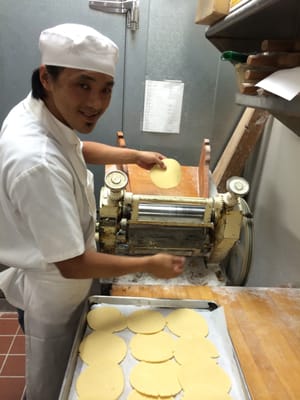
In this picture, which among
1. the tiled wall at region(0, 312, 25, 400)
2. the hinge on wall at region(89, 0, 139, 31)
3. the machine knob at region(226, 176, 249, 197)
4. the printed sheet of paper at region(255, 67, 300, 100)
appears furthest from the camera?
the hinge on wall at region(89, 0, 139, 31)

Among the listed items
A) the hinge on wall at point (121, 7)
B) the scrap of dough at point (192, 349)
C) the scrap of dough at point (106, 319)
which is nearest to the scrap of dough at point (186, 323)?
the scrap of dough at point (192, 349)

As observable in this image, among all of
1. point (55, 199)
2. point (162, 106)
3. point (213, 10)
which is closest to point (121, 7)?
point (162, 106)

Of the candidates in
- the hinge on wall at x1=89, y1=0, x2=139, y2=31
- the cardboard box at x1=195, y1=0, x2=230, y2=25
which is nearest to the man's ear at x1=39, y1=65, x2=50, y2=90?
the cardboard box at x1=195, y1=0, x2=230, y2=25

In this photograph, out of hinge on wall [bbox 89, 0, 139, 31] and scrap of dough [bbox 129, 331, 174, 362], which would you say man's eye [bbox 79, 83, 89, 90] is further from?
hinge on wall [bbox 89, 0, 139, 31]

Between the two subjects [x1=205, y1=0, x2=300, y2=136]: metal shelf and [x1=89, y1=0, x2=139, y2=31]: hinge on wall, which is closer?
[x1=205, y1=0, x2=300, y2=136]: metal shelf

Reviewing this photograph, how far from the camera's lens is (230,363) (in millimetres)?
931

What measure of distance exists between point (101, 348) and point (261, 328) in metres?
0.53

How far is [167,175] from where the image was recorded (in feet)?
4.73

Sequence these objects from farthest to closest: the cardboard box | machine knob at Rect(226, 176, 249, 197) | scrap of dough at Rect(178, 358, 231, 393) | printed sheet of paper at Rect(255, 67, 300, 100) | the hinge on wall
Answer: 1. the hinge on wall
2. machine knob at Rect(226, 176, 249, 197)
3. the cardboard box
4. scrap of dough at Rect(178, 358, 231, 393)
5. printed sheet of paper at Rect(255, 67, 300, 100)

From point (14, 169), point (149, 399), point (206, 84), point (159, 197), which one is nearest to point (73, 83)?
point (14, 169)

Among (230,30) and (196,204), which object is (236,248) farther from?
(230,30)

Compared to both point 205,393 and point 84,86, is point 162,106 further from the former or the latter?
point 205,393

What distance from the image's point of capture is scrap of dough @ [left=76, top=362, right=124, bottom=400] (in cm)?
81

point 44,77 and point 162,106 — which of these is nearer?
point 44,77
